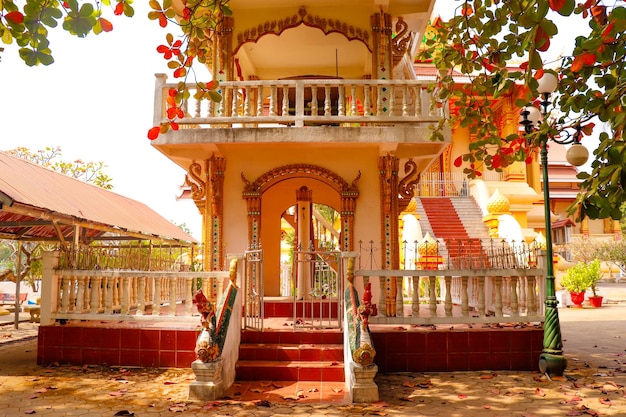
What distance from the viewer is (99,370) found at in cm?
676

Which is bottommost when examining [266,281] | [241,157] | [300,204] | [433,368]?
[433,368]

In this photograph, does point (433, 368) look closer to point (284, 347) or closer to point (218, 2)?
point (284, 347)

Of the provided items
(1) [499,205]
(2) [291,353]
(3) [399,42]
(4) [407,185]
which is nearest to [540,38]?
(2) [291,353]

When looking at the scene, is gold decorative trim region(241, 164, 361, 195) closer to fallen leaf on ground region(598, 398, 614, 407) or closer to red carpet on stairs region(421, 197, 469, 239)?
fallen leaf on ground region(598, 398, 614, 407)

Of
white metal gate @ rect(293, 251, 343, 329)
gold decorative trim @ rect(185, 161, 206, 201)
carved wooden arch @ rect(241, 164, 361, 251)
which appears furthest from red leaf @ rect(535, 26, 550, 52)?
gold decorative trim @ rect(185, 161, 206, 201)

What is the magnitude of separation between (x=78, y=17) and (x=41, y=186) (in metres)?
6.44

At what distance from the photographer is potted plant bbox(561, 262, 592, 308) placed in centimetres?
1677

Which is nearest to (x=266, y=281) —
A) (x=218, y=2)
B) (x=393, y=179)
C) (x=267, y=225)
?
(x=267, y=225)

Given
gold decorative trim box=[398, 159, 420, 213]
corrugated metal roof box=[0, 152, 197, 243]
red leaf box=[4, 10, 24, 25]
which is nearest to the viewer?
red leaf box=[4, 10, 24, 25]

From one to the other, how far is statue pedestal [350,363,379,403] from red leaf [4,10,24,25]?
14.4 ft

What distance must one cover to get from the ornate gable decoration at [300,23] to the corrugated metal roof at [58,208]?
420 centimetres

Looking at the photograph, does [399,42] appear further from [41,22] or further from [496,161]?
[41,22]

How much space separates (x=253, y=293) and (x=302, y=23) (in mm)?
4864

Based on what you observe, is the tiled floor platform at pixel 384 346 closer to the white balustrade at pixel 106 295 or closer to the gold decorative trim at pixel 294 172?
the white balustrade at pixel 106 295
